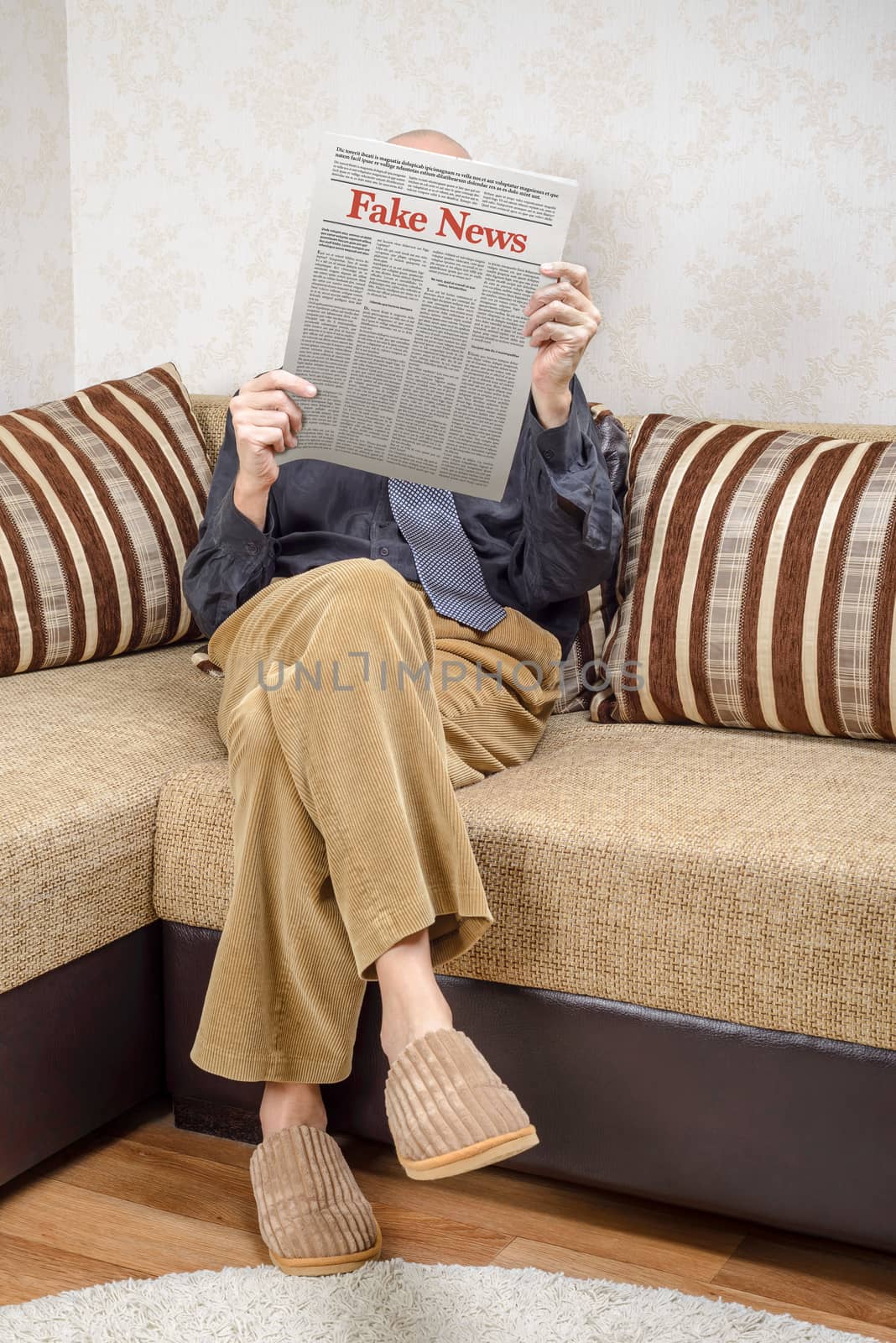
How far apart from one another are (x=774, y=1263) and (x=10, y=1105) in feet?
Answer: 2.40

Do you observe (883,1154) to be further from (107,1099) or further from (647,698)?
(107,1099)

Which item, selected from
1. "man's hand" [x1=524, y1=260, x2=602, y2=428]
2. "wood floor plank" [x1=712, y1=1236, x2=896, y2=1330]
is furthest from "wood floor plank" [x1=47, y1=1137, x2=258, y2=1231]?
"man's hand" [x1=524, y1=260, x2=602, y2=428]

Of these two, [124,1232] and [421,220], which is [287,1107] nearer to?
[124,1232]

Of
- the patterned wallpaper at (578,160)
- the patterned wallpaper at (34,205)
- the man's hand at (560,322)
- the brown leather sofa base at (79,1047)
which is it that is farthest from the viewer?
the patterned wallpaper at (34,205)

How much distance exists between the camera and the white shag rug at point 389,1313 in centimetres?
102

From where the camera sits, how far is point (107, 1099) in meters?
1.31

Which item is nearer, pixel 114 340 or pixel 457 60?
pixel 457 60

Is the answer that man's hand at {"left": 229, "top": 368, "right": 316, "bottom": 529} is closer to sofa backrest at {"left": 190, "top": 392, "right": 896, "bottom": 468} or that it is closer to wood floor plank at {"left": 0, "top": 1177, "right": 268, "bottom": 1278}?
sofa backrest at {"left": 190, "top": 392, "right": 896, "bottom": 468}

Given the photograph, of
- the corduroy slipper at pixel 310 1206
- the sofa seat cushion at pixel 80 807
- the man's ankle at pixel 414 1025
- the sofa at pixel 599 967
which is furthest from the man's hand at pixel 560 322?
the corduroy slipper at pixel 310 1206

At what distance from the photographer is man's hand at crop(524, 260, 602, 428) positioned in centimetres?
129

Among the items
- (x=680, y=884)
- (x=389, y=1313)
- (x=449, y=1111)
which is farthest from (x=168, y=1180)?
(x=680, y=884)

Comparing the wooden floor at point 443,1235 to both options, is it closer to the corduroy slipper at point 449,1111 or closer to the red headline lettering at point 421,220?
the corduroy slipper at point 449,1111

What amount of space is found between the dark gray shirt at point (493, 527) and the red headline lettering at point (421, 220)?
23 centimetres

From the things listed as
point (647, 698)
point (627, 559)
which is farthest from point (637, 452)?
point (647, 698)
